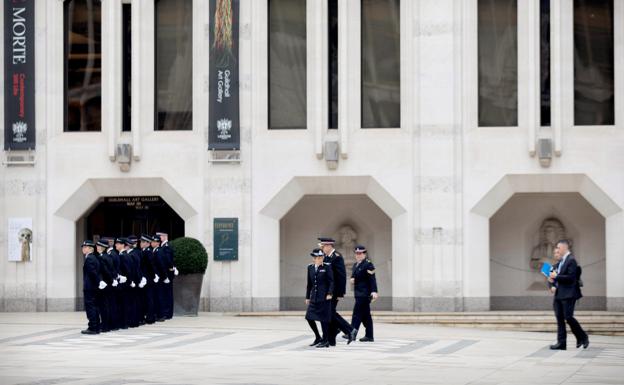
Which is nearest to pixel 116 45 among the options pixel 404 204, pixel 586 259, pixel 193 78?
pixel 193 78

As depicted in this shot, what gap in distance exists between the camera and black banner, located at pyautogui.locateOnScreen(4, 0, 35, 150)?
35469mm

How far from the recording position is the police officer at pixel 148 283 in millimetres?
30438

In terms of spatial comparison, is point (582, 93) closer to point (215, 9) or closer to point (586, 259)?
point (586, 259)

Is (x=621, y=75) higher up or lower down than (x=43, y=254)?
higher up

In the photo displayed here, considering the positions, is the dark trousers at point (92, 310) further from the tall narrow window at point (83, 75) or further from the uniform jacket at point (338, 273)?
the tall narrow window at point (83, 75)

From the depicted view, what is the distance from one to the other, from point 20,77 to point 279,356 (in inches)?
626

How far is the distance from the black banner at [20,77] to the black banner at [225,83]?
4.52 metres

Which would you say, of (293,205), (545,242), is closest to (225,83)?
(293,205)

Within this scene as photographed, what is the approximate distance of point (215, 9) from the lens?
35000 millimetres

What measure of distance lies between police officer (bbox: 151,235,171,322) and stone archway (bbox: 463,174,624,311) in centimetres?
747

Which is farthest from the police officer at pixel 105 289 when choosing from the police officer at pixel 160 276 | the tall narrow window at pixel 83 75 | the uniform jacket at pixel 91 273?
the tall narrow window at pixel 83 75

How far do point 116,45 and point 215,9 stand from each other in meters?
2.65

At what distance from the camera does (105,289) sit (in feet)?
92.2

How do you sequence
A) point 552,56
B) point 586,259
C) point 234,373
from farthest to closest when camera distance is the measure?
1. point 586,259
2. point 552,56
3. point 234,373
